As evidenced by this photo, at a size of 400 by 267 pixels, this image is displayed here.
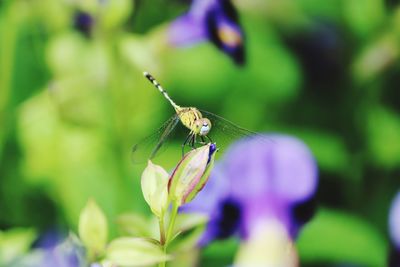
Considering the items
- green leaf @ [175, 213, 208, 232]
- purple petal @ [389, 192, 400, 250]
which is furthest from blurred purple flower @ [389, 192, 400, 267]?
green leaf @ [175, 213, 208, 232]

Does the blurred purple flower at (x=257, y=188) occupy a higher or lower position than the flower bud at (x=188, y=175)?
lower

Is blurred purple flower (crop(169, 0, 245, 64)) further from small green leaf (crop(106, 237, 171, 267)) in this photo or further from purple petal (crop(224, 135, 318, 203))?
small green leaf (crop(106, 237, 171, 267))

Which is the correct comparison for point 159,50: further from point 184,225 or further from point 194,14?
point 184,225

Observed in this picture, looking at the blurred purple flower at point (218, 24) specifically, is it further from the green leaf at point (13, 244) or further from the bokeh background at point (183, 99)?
the green leaf at point (13, 244)

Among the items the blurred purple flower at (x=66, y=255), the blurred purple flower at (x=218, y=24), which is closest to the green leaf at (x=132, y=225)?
the blurred purple flower at (x=66, y=255)

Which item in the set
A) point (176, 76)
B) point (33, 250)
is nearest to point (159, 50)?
point (176, 76)
